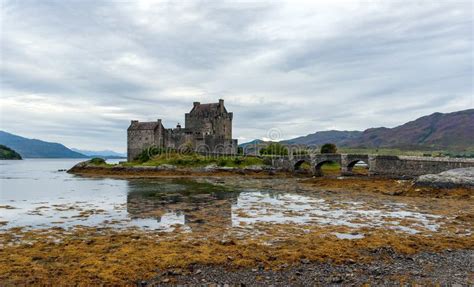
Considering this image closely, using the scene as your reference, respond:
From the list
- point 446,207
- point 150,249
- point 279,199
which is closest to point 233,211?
point 279,199

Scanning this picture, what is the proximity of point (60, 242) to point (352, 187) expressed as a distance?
27581 millimetres

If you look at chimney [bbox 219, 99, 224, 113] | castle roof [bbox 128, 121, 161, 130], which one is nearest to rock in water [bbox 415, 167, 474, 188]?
chimney [bbox 219, 99, 224, 113]

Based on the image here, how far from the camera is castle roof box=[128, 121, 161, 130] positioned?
6481cm

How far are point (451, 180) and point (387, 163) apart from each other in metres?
16.6

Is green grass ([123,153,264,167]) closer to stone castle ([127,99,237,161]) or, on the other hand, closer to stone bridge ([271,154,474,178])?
stone bridge ([271,154,474,178])

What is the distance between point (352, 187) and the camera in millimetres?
34281

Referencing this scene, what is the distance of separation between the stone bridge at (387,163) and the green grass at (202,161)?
14.5 ft

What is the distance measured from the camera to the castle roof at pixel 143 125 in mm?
64812

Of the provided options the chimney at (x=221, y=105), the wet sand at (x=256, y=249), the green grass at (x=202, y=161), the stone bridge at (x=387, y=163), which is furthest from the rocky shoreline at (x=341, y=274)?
the chimney at (x=221, y=105)

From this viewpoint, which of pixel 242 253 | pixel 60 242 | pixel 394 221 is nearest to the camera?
pixel 242 253

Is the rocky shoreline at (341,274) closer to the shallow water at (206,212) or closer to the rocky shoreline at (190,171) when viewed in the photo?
the shallow water at (206,212)

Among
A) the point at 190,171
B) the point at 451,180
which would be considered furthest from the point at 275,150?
the point at 451,180

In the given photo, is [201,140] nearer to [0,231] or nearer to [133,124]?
[133,124]

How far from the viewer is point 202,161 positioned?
186 feet
